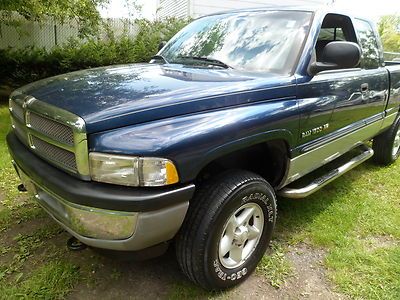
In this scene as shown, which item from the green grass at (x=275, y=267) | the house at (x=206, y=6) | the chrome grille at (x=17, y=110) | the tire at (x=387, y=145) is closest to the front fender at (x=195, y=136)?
the chrome grille at (x=17, y=110)

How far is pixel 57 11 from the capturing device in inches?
307

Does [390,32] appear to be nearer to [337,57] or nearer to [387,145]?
[387,145]

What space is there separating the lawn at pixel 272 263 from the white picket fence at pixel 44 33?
7.28 meters

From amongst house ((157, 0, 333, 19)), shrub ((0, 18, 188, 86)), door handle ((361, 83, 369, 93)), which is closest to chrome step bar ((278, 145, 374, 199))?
door handle ((361, 83, 369, 93))

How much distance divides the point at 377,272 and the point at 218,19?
2.54 meters

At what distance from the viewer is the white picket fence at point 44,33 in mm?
9117

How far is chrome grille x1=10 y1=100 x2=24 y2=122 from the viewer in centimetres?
231

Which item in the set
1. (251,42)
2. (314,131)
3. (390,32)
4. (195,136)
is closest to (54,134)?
(195,136)

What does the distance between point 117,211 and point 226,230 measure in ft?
2.58

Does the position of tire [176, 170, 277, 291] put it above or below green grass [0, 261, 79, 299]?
above

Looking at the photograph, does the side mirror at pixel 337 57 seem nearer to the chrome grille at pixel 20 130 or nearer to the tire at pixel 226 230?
the tire at pixel 226 230

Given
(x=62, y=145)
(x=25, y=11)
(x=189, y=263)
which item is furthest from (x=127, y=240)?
(x=25, y=11)

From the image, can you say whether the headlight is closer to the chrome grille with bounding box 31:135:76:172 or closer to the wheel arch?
the chrome grille with bounding box 31:135:76:172

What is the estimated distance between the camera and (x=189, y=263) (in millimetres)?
2072
